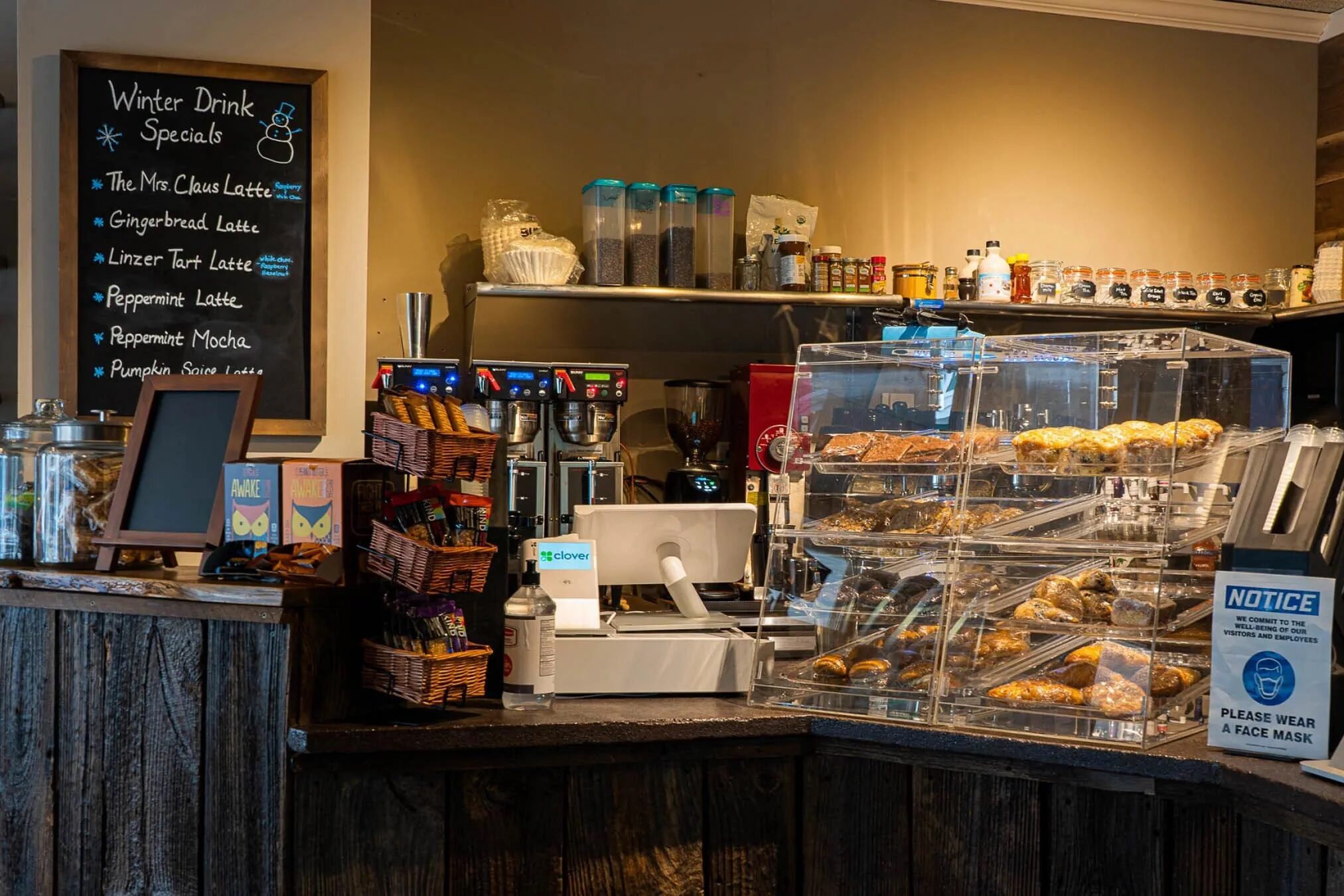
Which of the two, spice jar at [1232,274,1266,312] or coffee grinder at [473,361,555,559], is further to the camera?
spice jar at [1232,274,1266,312]

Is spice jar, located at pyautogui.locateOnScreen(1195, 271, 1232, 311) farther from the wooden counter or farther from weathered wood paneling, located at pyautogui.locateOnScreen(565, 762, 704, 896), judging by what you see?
weathered wood paneling, located at pyautogui.locateOnScreen(565, 762, 704, 896)

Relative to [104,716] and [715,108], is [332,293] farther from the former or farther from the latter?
[104,716]

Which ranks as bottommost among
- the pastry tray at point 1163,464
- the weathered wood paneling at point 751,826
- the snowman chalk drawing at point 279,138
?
the weathered wood paneling at point 751,826

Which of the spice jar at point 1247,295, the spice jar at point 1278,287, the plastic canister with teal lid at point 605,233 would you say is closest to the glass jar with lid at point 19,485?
the plastic canister with teal lid at point 605,233

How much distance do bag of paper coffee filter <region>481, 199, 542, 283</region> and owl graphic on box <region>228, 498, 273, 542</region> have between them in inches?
76.8

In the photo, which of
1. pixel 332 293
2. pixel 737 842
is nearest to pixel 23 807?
pixel 737 842

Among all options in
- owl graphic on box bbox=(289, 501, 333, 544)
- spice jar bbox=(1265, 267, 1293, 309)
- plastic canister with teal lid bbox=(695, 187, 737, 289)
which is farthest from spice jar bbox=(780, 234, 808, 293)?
Result: owl graphic on box bbox=(289, 501, 333, 544)

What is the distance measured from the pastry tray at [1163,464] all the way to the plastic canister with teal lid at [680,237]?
205cm

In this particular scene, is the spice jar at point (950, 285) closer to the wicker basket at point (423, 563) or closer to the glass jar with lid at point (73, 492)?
the wicker basket at point (423, 563)

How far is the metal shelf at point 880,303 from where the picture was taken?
384 cm

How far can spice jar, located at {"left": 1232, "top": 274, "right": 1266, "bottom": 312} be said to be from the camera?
4488mm

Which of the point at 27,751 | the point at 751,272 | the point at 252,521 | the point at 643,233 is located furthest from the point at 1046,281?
the point at 27,751

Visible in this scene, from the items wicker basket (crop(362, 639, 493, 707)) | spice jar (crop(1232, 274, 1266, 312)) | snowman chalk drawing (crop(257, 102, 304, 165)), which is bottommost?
wicker basket (crop(362, 639, 493, 707))

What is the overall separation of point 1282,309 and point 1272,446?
292 centimetres
